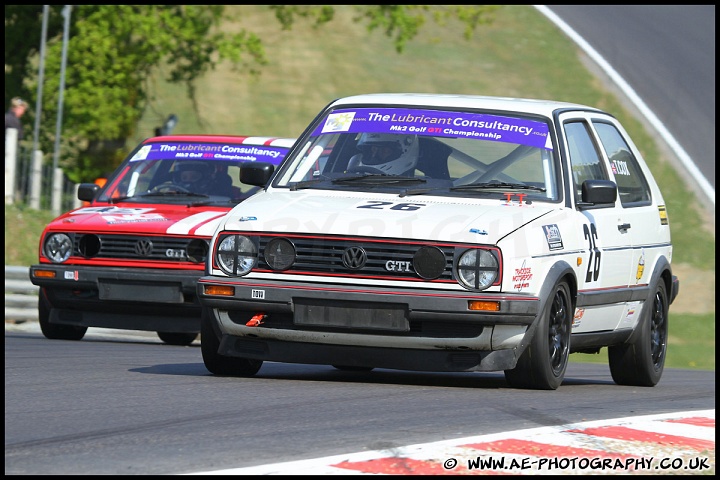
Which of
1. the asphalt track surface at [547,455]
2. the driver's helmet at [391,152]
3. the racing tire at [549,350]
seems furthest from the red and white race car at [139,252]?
the asphalt track surface at [547,455]

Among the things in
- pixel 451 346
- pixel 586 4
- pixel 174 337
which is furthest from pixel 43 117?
pixel 586 4

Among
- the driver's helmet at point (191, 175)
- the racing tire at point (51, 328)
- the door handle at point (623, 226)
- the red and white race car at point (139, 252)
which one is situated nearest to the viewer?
the door handle at point (623, 226)

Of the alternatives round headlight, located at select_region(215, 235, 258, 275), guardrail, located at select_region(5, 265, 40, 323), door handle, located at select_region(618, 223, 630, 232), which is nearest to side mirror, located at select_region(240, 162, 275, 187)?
round headlight, located at select_region(215, 235, 258, 275)

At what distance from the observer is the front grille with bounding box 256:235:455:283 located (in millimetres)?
7945

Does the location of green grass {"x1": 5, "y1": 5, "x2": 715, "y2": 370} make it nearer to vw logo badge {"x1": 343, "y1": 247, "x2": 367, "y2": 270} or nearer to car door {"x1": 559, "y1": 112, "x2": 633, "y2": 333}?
car door {"x1": 559, "y1": 112, "x2": 633, "y2": 333}

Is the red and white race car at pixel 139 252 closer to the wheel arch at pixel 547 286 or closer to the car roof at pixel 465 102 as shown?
the car roof at pixel 465 102

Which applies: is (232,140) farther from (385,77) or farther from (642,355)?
(385,77)

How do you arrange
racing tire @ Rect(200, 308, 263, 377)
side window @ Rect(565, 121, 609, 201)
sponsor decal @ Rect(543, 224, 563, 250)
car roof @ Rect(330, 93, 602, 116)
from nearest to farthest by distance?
sponsor decal @ Rect(543, 224, 563, 250) → racing tire @ Rect(200, 308, 263, 377) → side window @ Rect(565, 121, 609, 201) → car roof @ Rect(330, 93, 602, 116)

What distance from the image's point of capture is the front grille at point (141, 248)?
11.8 meters

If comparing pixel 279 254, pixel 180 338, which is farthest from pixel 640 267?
pixel 180 338

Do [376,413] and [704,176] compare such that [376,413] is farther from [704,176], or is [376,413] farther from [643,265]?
[704,176]

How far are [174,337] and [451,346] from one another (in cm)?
614

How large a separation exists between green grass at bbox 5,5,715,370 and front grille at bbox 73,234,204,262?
55.6 feet

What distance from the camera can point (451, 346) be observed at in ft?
26.2
